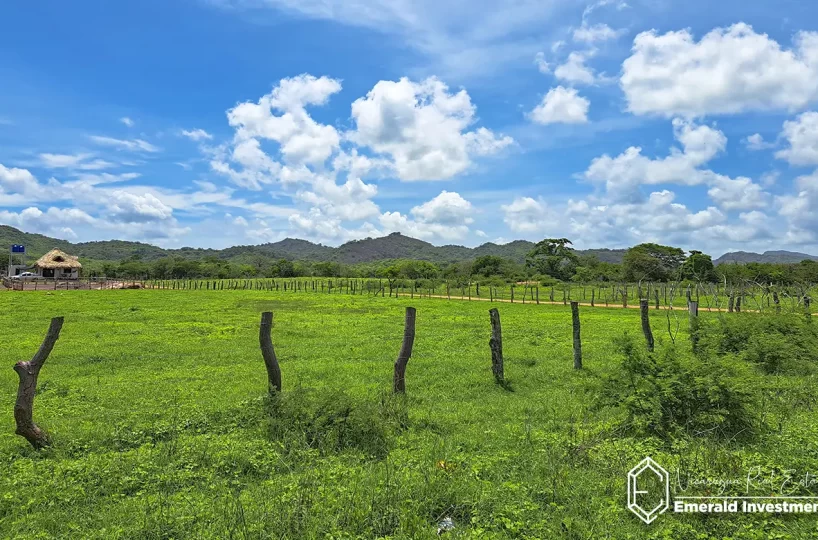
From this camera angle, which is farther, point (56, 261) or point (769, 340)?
point (56, 261)

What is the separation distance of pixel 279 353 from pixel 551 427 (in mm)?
10466

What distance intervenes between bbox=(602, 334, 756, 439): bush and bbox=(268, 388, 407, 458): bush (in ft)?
13.5

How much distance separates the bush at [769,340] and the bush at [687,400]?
12.8ft

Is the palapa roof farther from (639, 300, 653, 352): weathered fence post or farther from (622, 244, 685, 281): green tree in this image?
(622, 244, 685, 281): green tree

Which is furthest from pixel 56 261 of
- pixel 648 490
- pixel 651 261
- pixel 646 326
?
pixel 651 261

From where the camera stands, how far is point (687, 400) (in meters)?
7.68

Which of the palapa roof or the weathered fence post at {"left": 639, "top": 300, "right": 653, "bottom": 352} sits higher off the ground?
the palapa roof

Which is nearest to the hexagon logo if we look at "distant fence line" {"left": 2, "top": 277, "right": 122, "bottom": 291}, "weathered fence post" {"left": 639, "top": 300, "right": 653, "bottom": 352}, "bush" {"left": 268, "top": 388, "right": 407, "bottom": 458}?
"bush" {"left": 268, "top": 388, "right": 407, "bottom": 458}

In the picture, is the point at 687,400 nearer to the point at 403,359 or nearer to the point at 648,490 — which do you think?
the point at 648,490

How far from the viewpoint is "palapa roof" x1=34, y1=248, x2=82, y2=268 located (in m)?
77.9

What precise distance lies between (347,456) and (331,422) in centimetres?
94

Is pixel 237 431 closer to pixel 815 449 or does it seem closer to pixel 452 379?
pixel 452 379

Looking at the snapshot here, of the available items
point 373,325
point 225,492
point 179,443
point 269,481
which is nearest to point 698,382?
point 269,481

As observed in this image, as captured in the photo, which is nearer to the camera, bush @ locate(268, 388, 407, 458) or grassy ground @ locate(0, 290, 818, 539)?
grassy ground @ locate(0, 290, 818, 539)
